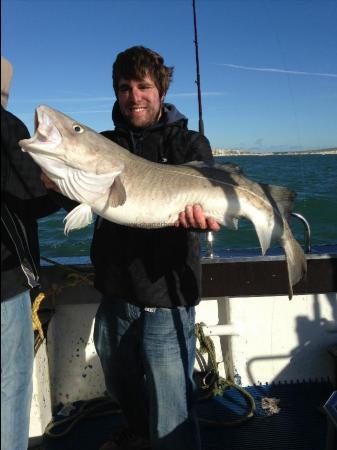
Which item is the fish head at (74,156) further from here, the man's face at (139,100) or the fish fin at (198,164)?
the fish fin at (198,164)

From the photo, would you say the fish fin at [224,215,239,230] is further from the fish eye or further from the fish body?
the fish eye

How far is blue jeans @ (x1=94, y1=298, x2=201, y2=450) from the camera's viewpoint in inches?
111

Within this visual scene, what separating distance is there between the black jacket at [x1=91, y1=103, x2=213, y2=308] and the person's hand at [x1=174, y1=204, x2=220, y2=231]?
14cm

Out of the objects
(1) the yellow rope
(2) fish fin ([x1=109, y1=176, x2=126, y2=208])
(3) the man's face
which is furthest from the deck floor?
(3) the man's face

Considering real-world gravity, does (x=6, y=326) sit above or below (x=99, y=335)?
above

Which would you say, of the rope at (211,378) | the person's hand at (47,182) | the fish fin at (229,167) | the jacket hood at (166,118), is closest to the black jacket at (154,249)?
the jacket hood at (166,118)

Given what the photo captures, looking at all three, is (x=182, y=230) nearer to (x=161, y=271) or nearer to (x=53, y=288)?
(x=161, y=271)

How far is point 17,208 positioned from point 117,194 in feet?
2.39

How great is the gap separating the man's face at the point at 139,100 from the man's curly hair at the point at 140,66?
38 mm

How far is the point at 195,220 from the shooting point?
271 centimetres

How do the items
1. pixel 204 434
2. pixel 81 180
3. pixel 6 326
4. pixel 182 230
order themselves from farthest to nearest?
pixel 204 434, pixel 182 230, pixel 81 180, pixel 6 326

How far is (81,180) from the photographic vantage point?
2625 millimetres

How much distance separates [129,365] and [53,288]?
4.03 ft

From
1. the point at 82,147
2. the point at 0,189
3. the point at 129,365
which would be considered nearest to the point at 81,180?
the point at 82,147
